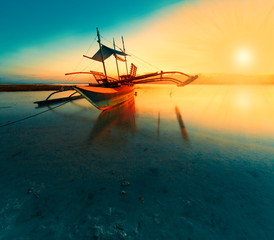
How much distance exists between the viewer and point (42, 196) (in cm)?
278

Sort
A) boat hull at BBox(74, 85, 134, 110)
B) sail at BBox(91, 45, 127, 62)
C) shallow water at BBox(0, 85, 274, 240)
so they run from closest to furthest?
shallow water at BBox(0, 85, 274, 240), boat hull at BBox(74, 85, 134, 110), sail at BBox(91, 45, 127, 62)

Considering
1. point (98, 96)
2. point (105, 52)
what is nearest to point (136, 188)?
point (98, 96)

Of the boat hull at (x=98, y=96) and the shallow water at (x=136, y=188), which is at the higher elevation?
the boat hull at (x=98, y=96)

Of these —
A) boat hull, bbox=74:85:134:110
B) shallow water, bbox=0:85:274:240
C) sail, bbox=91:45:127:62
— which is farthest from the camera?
sail, bbox=91:45:127:62

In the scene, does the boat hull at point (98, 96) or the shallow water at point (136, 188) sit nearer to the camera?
the shallow water at point (136, 188)

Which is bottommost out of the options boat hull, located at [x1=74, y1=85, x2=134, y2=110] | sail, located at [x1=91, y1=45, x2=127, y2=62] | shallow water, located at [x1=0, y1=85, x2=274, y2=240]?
shallow water, located at [x1=0, y1=85, x2=274, y2=240]

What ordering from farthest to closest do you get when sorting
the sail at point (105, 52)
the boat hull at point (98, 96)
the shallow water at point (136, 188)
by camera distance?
the sail at point (105, 52) < the boat hull at point (98, 96) < the shallow water at point (136, 188)

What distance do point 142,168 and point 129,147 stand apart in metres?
1.51

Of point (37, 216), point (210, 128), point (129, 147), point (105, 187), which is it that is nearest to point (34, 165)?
point (37, 216)

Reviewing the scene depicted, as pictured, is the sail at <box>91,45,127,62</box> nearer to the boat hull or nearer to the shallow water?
the boat hull

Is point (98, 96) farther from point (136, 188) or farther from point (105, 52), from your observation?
point (105, 52)

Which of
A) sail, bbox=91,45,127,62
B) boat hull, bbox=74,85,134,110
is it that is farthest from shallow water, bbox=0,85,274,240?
sail, bbox=91,45,127,62

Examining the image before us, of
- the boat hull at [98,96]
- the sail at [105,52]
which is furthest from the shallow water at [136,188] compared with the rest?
the sail at [105,52]

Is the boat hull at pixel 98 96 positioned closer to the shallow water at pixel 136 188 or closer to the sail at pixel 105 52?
the shallow water at pixel 136 188
